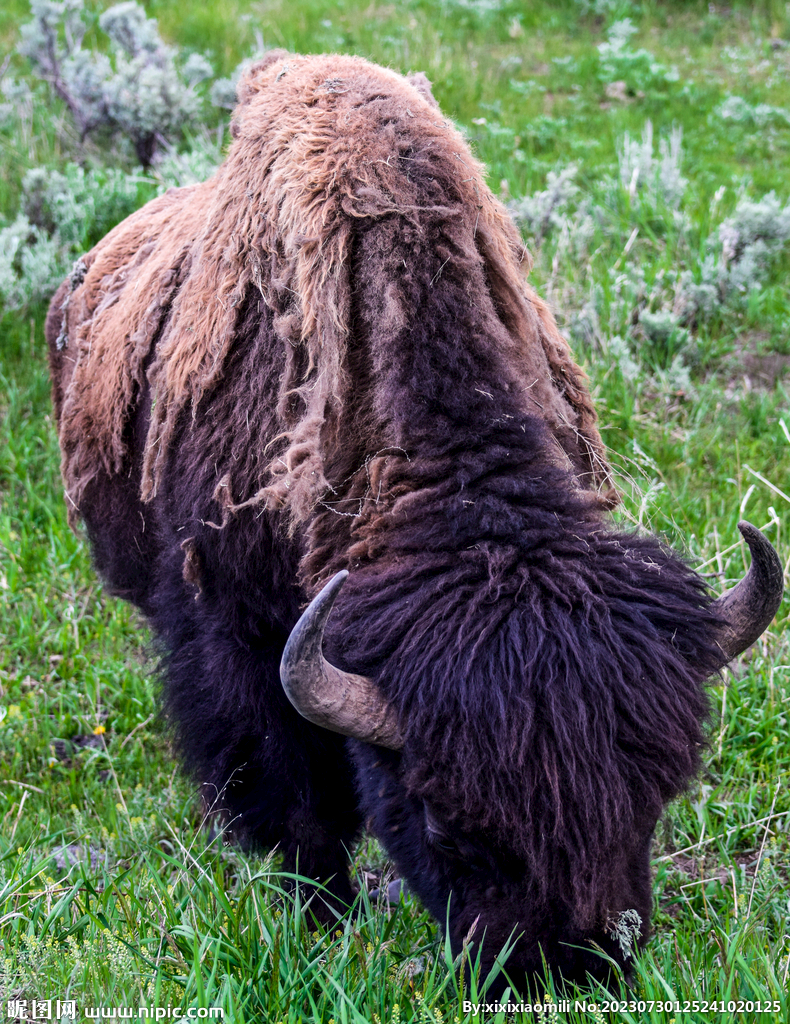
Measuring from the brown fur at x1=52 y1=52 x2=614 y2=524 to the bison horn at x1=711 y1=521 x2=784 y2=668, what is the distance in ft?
1.91

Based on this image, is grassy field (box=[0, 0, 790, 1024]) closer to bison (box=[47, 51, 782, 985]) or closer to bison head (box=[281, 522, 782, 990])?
bison head (box=[281, 522, 782, 990])

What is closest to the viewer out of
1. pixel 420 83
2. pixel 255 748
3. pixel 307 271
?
pixel 307 271

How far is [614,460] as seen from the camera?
5.14 m

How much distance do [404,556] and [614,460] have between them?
3.00 m

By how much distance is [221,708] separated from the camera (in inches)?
119

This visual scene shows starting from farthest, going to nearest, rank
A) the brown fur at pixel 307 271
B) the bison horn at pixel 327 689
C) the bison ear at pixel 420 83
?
the bison ear at pixel 420 83 < the brown fur at pixel 307 271 < the bison horn at pixel 327 689

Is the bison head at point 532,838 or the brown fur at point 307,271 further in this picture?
the brown fur at point 307,271

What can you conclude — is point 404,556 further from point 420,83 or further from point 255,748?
point 420,83

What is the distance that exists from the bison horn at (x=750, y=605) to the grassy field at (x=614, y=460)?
2.37ft

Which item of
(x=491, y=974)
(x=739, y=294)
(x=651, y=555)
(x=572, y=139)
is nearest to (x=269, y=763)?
(x=491, y=974)

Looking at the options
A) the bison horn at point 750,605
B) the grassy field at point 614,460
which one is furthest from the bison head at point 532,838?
the grassy field at point 614,460

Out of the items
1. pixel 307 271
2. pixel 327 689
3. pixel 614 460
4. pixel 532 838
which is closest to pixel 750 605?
pixel 532 838

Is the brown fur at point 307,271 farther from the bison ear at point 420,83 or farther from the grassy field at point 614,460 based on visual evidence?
the grassy field at point 614,460

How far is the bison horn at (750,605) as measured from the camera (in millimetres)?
2354
